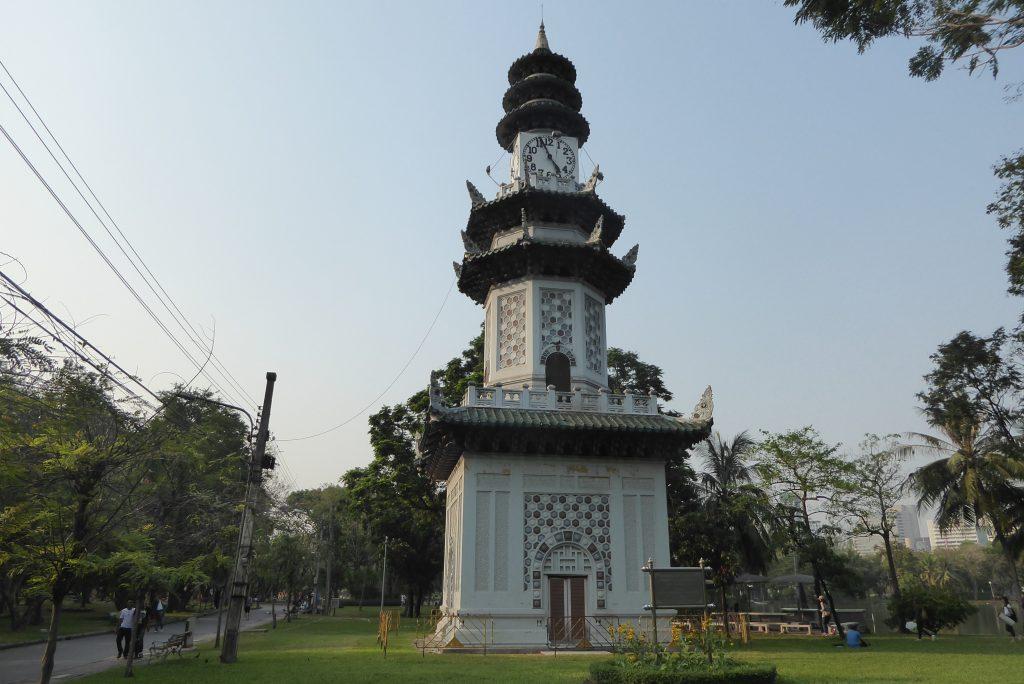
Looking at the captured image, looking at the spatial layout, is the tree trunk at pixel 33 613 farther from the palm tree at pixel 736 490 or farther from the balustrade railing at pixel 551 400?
the palm tree at pixel 736 490

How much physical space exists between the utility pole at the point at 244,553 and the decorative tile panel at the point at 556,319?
9.85 meters

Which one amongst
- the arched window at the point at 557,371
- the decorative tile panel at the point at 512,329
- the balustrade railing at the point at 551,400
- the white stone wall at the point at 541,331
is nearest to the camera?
the balustrade railing at the point at 551,400

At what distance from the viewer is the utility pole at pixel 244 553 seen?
1819cm

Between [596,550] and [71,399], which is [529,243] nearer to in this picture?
[596,550]

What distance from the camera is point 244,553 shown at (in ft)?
60.9

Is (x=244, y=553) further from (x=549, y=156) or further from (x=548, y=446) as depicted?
(x=549, y=156)

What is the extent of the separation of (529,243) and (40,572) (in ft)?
56.4

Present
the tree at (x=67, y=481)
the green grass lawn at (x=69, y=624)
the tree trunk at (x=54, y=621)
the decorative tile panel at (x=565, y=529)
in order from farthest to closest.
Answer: the green grass lawn at (x=69, y=624) < the decorative tile panel at (x=565, y=529) < the tree at (x=67, y=481) < the tree trunk at (x=54, y=621)

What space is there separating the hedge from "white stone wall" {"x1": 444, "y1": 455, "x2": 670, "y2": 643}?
8.00 m

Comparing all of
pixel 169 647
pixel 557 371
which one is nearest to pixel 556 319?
pixel 557 371

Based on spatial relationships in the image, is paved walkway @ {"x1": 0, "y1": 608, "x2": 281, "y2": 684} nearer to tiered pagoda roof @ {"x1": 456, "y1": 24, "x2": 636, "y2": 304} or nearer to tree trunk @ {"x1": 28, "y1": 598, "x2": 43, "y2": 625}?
tree trunk @ {"x1": 28, "y1": 598, "x2": 43, "y2": 625}

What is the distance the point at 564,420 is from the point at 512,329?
17.0 feet

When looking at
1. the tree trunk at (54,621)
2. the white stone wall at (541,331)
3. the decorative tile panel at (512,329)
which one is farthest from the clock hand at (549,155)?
the tree trunk at (54,621)

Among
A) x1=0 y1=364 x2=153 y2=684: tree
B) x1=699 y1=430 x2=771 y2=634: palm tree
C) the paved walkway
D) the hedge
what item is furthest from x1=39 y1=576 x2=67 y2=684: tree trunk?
x1=699 y1=430 x2=771 y2=634: palm tree
